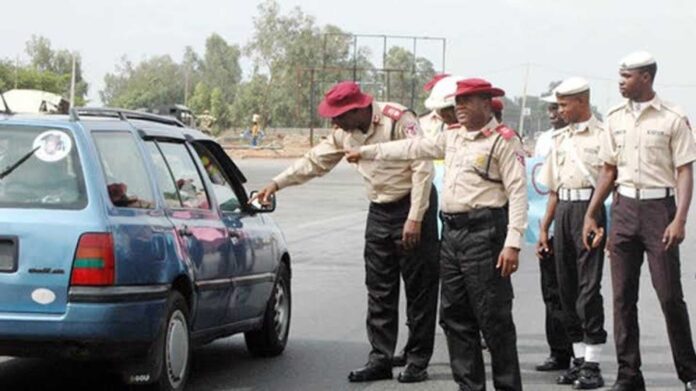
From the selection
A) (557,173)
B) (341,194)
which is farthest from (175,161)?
(341,194)

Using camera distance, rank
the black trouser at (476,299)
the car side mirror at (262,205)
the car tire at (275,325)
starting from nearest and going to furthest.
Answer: the black trouser at (476,299)
the car side mirror at (262,205)
the car tire at (275,325)

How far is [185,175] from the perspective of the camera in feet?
27.3

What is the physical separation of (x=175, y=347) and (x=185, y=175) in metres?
1.26

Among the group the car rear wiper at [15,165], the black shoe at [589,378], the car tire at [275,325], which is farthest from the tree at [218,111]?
the car rear wiper at [15,165]

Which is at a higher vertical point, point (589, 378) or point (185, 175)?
point (185, 175)

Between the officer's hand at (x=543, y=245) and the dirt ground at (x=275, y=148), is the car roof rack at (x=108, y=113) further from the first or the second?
the dirt ground at (x=275, y=148)

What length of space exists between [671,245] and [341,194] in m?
27.6

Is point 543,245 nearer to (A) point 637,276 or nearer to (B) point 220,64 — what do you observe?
(A) point 637,276

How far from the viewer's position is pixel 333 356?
962cm

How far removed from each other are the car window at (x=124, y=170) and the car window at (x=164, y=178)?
18 centimetres

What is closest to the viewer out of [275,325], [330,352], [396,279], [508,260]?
[508,260]

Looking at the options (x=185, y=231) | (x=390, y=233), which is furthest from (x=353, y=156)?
(x=390, y=233)

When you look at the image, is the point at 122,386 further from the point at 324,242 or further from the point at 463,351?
the point at 324,242

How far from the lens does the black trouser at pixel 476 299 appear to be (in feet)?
23.5
